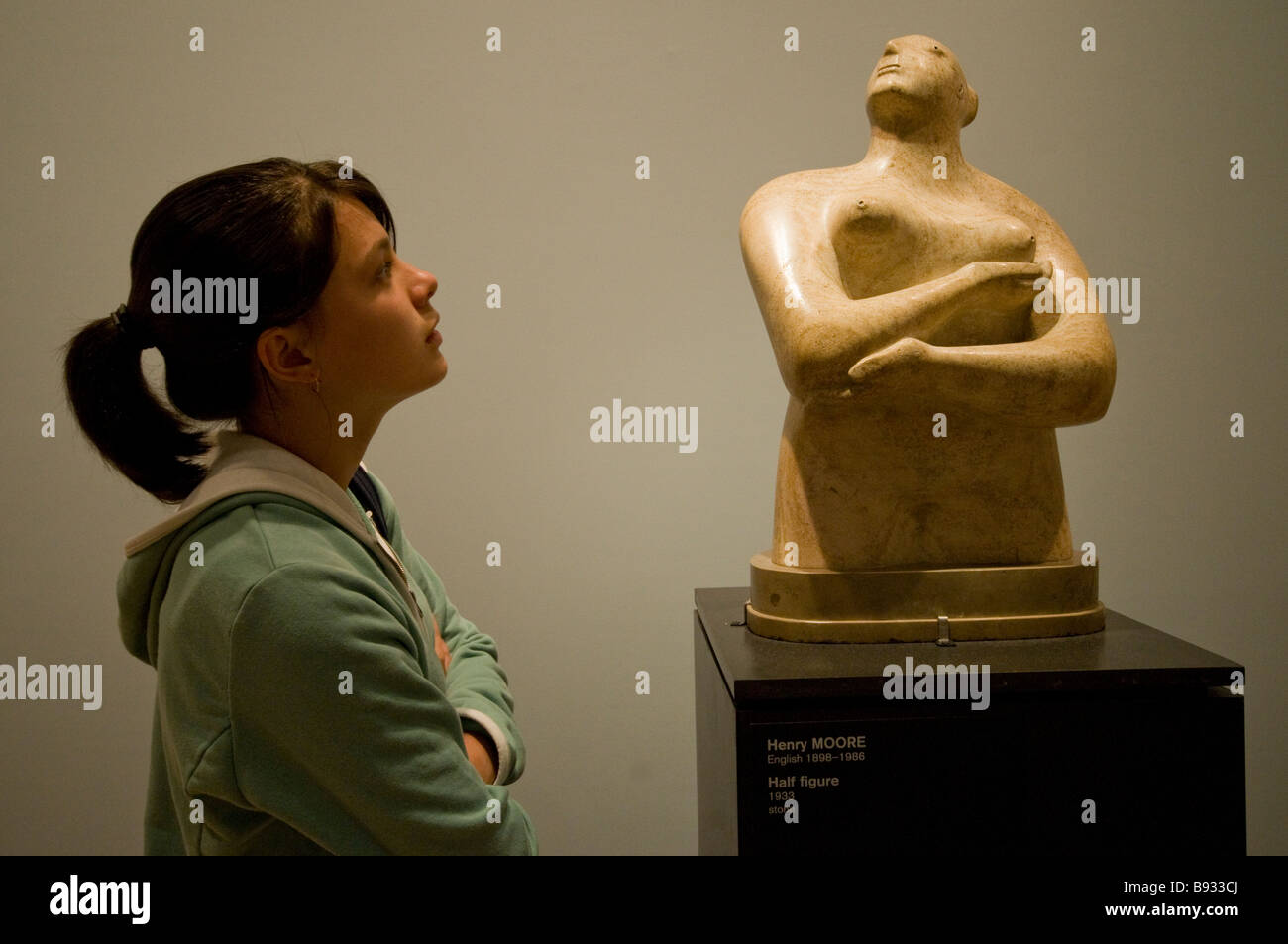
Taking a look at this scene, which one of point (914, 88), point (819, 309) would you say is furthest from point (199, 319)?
point (914, 88)

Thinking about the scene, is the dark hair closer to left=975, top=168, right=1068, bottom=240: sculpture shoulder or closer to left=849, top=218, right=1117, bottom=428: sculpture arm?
left=849, top=218, right=1117, bottom=428: sculpture arm

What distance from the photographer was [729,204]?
2.84 meters

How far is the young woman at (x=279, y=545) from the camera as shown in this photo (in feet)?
3.63

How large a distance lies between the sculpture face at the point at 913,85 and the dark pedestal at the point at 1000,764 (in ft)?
3.50

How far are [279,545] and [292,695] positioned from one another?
16cm

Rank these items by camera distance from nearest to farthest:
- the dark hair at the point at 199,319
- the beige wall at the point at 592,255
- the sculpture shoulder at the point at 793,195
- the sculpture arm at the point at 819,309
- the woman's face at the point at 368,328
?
the dark hair at the point at 199,319 < the woman's face at the point at 368,328 < the sculpture arm at the point at 819,309 < the sculpture shoulder at the point at 793,195 < the beige wall at the point at 592,255

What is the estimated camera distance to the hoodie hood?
3.90 ft

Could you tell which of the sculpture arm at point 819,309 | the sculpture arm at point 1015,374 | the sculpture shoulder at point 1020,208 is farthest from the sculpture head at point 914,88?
the sculpture arm at point 1015,374

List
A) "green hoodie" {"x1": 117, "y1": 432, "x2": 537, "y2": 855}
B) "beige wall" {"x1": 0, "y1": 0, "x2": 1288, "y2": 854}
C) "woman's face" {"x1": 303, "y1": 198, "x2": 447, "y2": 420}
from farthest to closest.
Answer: "beige wall" {"x1": 0, "y1": 0, "x2": 1288, "y2": 854}, "woman's face" {"x1": 303, "y1": 198, "x2": 447, "y2": 420}, "green hoodie" {"x1": 117, "y1": 432, "x2": 537, "y2": 855}

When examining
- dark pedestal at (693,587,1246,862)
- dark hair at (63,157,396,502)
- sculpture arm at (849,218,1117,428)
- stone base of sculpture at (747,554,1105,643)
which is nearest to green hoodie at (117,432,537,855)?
dark hair at (63,157,396,502)

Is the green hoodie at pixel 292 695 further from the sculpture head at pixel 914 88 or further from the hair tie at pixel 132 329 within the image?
the sculpture head at pixel 914 88

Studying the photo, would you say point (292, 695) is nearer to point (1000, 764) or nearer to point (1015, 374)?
point (1000, 764)

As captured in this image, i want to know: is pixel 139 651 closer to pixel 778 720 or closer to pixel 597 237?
pixel 778 720

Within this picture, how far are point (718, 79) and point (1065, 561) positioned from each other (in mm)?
1612
